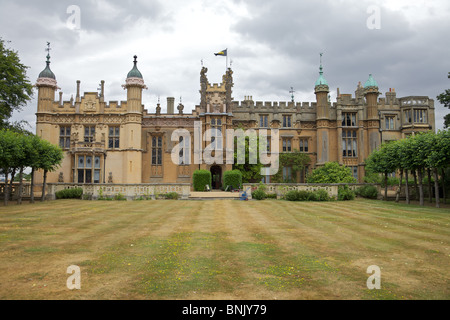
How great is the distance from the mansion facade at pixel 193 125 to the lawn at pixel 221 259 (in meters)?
24.9

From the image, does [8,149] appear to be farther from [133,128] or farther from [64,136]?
[64,136]

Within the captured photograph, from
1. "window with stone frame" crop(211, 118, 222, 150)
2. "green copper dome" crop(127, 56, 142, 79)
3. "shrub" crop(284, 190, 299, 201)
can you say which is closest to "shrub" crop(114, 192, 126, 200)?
"shrub" crop(284, 190, 299, 201)

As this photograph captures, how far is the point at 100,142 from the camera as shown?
37.8m

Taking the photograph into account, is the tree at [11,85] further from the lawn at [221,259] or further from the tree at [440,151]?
the tree at [440,151]

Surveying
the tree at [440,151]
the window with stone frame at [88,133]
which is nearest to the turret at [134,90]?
the window with stone frame at [88,133]

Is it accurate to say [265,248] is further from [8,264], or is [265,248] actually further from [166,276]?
[8,264]

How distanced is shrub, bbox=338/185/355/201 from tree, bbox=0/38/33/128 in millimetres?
30781

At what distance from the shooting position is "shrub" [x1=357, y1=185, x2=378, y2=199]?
28.7 meters

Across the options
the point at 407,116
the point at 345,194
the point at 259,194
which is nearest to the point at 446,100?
the point at 407,116

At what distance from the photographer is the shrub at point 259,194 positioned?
1048 inches

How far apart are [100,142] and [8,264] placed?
1278 inches

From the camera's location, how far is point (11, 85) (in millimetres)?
28859

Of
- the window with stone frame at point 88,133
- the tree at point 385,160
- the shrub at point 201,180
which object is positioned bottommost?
the shrub at point 201,180

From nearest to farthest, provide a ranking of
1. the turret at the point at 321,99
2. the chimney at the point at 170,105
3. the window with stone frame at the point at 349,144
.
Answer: the chimney at the point at 170,105 → the turret at the point at 321,99 → the window with stone frame at the point at 349,144
